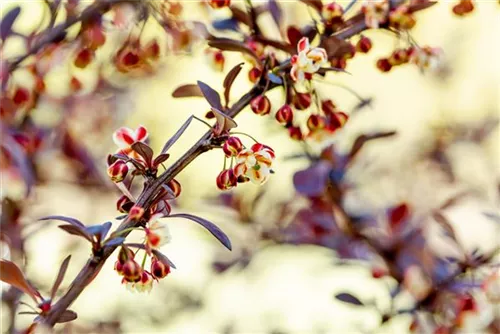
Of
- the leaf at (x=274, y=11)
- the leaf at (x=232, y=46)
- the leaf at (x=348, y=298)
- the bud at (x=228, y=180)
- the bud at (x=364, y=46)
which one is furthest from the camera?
the leaf at (x=348, y=298)

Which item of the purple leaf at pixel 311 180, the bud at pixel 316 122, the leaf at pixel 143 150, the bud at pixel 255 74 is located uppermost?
the purple leaf at pixel 311 180

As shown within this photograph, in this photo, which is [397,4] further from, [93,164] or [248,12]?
[93,164]

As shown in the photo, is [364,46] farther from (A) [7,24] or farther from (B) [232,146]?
(A) [7,24]

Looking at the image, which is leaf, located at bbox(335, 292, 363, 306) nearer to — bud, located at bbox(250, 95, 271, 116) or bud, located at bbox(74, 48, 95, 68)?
bud, located at bbox(250, 95, 271, 116)

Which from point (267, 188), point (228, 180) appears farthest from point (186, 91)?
point (267, 188)

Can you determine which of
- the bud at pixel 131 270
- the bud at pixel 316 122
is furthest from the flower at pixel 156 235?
the bud at pixel 316 122

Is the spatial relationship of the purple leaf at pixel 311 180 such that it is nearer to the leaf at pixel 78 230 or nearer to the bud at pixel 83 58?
the bud at pixel 83 58

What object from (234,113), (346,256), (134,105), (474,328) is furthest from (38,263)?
(234,113)
